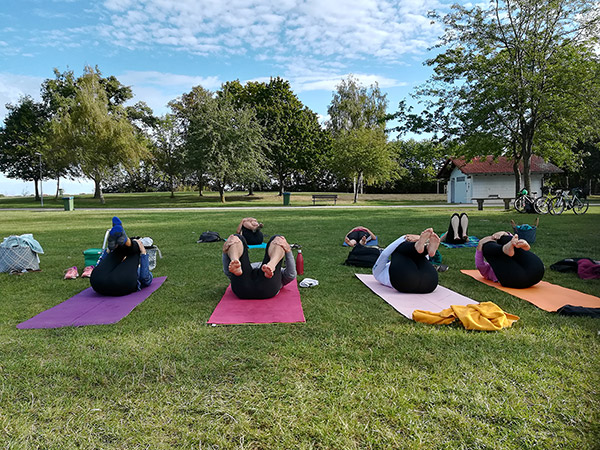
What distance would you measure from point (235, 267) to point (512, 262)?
139 inches

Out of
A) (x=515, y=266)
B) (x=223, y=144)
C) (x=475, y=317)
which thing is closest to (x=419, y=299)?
(x=475, y=317)

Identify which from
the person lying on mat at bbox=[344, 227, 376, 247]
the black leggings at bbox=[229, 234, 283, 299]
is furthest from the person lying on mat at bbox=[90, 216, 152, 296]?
the person lying on mat at bbox=[344, 227, 376, 247]

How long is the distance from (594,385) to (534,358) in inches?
15.8

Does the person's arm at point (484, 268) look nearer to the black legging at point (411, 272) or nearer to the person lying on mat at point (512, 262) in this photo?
the person lying on mat at point (512, 262)

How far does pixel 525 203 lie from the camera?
17.1 meters

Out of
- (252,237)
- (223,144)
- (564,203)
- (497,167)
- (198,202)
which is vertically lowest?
(252,237)

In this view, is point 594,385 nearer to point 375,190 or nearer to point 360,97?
point 360,97

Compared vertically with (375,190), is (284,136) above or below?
above

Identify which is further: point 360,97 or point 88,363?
point 360,97

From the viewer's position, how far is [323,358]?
107 inches

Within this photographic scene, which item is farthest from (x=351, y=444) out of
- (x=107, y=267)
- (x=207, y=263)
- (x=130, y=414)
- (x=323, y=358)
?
(x=207, y=263)

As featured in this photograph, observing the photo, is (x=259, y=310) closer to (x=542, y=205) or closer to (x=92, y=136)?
(x=542, y=205)

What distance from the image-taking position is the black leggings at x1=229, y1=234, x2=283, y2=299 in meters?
4.10

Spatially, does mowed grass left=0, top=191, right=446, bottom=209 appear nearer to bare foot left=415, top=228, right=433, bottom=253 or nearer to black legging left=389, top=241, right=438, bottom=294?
black legging left=389, top=241, right=438, bottom=294
